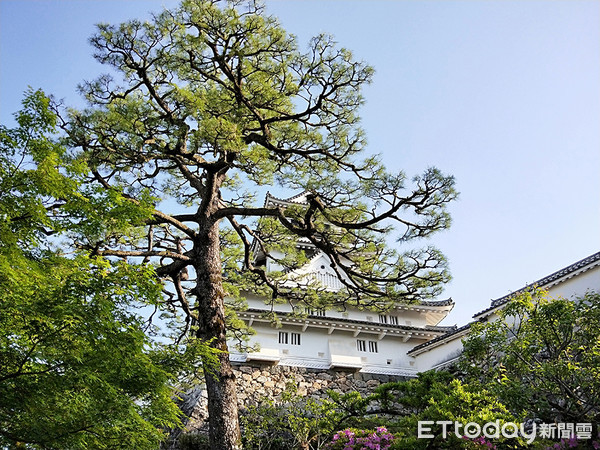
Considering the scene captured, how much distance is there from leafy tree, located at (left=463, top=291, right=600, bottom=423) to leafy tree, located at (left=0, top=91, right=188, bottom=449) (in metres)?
4.54

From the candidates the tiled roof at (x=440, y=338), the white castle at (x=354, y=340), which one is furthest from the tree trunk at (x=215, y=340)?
the tiled roof at (x=440, y=338)

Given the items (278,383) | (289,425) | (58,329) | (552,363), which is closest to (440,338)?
(278,383)

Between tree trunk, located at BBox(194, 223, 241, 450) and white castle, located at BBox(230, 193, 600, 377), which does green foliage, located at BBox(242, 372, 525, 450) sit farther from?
white castle, located at BBox(230, 193, 600, 377)

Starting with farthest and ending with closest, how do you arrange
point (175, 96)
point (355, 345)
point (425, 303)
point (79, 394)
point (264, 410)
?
point (425, 303) → point (355, 345) → point (264, 410) → point (175, 96) → point (79, 394)

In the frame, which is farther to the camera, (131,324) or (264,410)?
(264,410)

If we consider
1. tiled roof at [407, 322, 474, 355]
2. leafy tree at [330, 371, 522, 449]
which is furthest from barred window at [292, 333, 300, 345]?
leafy tree at [330, 371, 522, 449]

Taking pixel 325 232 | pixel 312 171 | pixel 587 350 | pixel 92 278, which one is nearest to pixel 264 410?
pixel 325 232

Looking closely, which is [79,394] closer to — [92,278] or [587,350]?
[92,278]

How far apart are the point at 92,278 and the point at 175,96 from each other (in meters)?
3.80

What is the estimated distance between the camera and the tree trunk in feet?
20.3

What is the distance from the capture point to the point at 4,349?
11.9ft

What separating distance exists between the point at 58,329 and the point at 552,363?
5.59m

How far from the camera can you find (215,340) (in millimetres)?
6727

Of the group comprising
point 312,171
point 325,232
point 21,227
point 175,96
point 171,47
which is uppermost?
point 171,47
